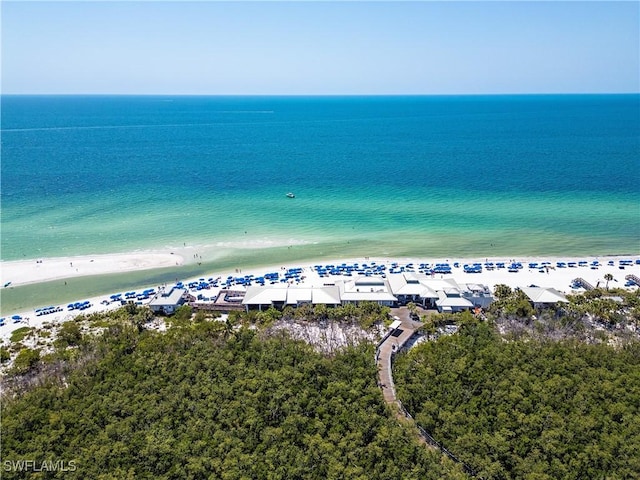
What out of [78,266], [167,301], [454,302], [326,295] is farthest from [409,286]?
[78,266]

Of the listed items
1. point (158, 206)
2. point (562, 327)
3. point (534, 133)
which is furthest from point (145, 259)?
point (534, 133)

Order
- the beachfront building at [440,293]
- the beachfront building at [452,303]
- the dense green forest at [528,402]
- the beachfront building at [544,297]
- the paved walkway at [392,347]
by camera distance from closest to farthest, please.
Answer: the dense green forest at [528,402], the paved walkway at [392,347], the beachfront building at [544,297], the beachfront building at [452,303], the beachfront building at [440,293]

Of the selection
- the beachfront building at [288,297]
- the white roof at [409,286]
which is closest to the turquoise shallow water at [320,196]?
the white roof at [409,286]

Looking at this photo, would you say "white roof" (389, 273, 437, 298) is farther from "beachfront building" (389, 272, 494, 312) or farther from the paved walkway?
the paved walkway

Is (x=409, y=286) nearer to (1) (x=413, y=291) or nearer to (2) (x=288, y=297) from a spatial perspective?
(1) (x=413, y=291)

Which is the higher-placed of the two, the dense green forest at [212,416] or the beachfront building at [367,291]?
the beachfront building at [367,291]

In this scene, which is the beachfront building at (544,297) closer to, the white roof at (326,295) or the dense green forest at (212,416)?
the white roof at (326,295)
